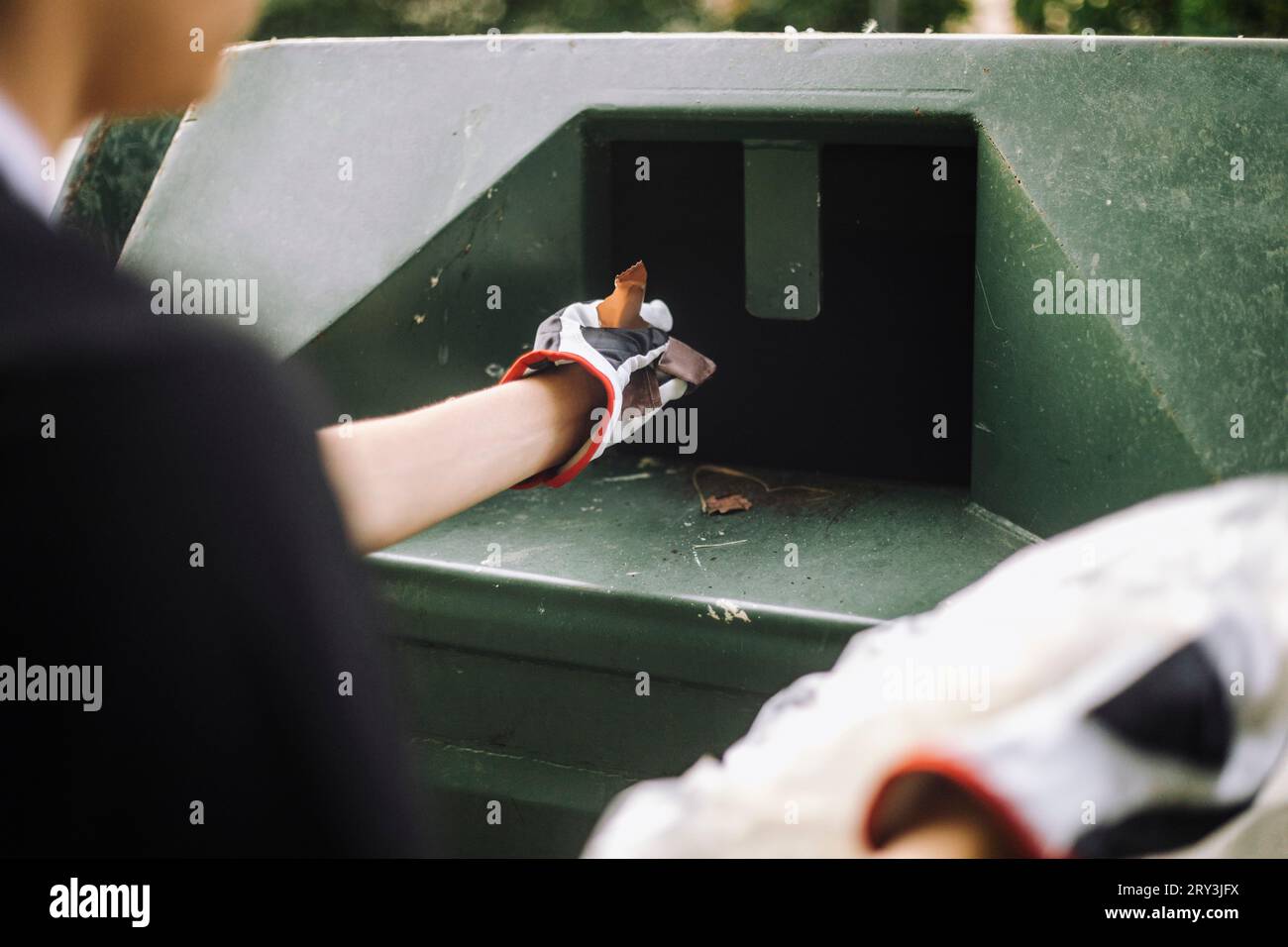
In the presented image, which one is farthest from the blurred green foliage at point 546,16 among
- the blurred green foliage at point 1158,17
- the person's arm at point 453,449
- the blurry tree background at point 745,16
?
the person's arm at point 453,449

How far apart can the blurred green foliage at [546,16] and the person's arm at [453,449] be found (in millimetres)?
8333

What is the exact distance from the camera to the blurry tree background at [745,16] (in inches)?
178

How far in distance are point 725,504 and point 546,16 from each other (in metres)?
11.1

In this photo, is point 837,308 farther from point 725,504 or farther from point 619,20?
point 619,20

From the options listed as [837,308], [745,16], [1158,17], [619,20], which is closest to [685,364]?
[837,308]

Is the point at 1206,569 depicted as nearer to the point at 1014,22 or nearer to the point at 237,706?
the point at 237,706

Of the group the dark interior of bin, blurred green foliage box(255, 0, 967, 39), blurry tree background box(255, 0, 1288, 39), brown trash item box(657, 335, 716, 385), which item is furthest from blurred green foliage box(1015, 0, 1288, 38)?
blurred green foliage box(255, 0, 967, 39)

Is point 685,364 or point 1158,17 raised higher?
point 1158,17

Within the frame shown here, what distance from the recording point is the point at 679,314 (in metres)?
1.98

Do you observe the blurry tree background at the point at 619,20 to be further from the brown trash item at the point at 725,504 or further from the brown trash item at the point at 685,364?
the brown trash item at the point at 725,504

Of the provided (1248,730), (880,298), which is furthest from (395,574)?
(1248,730)

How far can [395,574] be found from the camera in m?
1.72

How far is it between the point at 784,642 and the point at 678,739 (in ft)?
0.60
